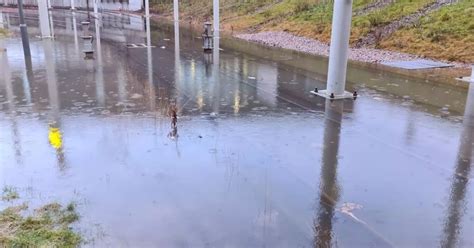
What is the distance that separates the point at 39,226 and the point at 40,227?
0.08 ft

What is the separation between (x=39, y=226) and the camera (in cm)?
470

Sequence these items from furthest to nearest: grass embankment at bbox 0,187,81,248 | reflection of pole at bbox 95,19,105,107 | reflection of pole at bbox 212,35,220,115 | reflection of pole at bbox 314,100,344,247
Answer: reflection of pole at bbox 95,19,105,107, reflection of pole at bbox 212,35,220,115, reflection of pole at bbox 314,100,344,247, grass embankment at bbox 0,187,81,248

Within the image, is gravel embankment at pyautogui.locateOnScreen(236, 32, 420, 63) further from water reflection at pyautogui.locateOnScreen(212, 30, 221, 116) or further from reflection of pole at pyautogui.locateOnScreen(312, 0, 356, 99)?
reflection of pole at pyautogui.locateOnScreen(312, 0, 356, 99)

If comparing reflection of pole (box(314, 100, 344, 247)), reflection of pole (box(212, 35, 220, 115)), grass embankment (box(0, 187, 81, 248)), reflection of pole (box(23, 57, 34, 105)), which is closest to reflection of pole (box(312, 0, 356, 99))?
reflection of pole (box(314, 100, 344, 247))

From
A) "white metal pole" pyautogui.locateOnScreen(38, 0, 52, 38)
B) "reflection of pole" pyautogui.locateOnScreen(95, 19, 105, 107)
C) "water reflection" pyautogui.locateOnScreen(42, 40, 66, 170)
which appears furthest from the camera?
"white metal pole" pyautogui.locateOnScreen(38, 0, 52, 38)

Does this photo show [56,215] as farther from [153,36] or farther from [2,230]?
[153,36]

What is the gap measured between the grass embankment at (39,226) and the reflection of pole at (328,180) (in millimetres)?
2555

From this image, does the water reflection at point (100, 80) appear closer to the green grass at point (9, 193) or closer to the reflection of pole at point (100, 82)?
the reflection of pole at point (100, 82)

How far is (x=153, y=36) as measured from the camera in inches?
1010

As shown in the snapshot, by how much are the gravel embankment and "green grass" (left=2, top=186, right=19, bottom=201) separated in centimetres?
1370

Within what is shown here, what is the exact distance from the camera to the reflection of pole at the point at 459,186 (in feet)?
15.7

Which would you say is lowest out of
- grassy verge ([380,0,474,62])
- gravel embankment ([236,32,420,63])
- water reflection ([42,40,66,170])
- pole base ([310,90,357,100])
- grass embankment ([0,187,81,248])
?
grass embankment ([0,187,81,248])

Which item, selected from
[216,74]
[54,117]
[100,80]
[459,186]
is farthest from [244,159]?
A: [216,74]

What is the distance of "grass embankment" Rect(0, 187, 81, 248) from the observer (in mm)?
4348
